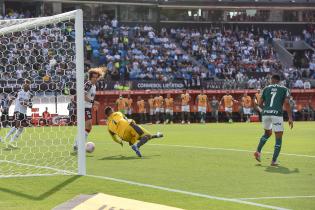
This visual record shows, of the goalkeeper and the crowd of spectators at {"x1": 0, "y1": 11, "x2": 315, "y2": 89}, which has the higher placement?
the crowd of spectators at {"x1": 0, "y1": 11, "x2": 315, "y2": 89}

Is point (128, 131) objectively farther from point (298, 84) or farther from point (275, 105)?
point (298, 84)

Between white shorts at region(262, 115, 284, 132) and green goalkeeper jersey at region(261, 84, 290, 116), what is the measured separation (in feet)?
0.33

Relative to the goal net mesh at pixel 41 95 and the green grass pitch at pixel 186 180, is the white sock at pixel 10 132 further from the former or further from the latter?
the green grass pitch at pixel 186 180

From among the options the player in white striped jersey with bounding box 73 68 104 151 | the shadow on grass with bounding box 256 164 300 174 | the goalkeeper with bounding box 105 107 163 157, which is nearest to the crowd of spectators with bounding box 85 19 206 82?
the player in white striped jersey with bounding box 73 68 104 151

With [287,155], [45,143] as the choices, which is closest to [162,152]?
[287,155]

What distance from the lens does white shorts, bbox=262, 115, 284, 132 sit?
14656 millimetres

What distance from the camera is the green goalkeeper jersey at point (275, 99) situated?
14719 millimetres

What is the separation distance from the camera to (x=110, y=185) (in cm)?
1131

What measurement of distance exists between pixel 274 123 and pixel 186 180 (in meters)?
3.48

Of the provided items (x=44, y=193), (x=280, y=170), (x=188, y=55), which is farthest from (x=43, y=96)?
(x=188, y=55)

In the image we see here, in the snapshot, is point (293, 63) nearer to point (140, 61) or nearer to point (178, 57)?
point (178, 57)

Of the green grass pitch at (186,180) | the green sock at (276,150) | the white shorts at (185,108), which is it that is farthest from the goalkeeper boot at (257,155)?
the white shorts at (185,108)

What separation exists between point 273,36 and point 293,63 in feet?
10.4

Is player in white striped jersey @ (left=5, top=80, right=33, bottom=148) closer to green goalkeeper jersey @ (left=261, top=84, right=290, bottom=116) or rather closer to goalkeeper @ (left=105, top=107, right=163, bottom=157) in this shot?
goalkeeper @ (left=105, top=107, right=163, bottom=157)
